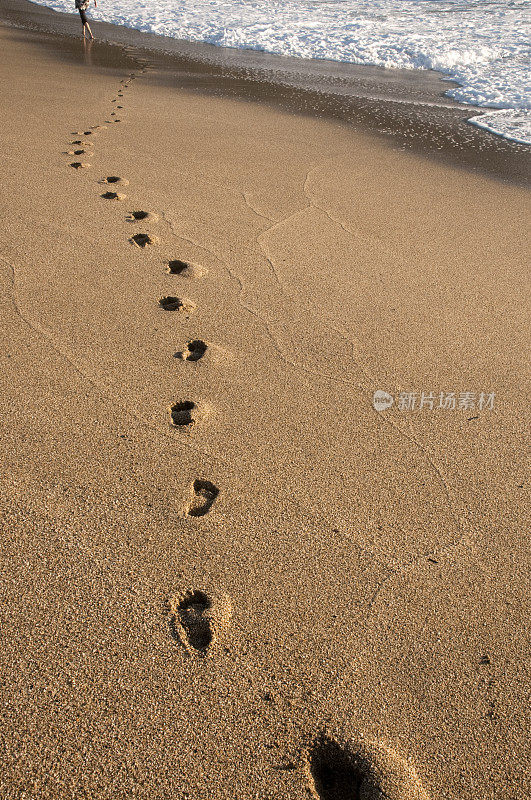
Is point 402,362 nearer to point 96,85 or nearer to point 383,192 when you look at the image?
point 383,192

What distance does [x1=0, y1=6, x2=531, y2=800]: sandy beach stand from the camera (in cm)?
148

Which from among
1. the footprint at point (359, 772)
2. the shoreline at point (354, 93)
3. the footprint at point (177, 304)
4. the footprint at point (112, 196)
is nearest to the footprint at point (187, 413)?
the footprint at point (177, 304)

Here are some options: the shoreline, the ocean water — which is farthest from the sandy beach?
the ocean water

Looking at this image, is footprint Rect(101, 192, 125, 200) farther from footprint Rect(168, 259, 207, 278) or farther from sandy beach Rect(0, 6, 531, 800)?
footprint Rect(168, 259, 207, 278)

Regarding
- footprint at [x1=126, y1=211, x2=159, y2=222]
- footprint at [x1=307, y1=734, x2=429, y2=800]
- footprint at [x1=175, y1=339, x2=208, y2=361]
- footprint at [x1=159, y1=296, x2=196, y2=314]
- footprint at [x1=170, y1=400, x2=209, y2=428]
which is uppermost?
footprint at [x1=126, y1=211, x2=159, y2=222]

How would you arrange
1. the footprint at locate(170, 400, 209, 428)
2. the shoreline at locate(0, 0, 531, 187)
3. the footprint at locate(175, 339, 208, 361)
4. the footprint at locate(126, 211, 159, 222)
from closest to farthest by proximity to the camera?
the footprint at locate(170, 400, 209, 428) → the footprint at locate(175, 339, 208, 361) → the footprint at locate(126, 211, 159, 222) → the shoreline at locate(0, 0, 531, 187)

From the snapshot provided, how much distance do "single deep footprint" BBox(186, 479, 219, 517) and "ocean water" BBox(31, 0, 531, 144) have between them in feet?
16.8

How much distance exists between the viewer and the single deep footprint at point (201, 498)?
202 cm

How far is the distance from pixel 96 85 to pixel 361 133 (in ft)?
9.87

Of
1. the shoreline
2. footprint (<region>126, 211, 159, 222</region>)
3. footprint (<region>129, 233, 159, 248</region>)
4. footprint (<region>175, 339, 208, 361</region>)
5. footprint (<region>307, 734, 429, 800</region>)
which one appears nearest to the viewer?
footprint (<region>307, 734, 429, 800</region>)

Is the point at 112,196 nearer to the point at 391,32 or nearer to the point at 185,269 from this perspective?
the point at 185,269

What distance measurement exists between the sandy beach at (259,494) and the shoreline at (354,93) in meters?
1.35

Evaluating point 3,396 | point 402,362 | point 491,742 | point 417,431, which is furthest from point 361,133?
point 491,742

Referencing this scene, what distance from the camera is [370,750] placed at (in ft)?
4.84
